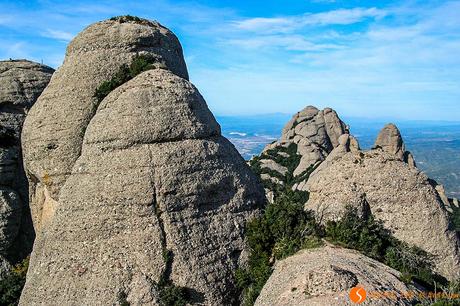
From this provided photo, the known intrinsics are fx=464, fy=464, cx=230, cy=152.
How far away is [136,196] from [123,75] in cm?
923

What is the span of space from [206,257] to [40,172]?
513 inches

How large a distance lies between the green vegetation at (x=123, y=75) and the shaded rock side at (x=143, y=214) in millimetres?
1816

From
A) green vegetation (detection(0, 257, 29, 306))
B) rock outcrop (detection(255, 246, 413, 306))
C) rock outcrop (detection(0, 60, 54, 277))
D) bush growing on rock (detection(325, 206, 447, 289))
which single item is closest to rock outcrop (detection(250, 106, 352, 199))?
rock outcrop (detection(0, 60, 54, 277))

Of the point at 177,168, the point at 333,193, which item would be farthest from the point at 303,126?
the point at 177,168

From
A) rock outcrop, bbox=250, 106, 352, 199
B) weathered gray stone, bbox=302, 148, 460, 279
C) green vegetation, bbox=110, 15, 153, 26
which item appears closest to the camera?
weathered gray stone, bbox=302, 148, 460, 279

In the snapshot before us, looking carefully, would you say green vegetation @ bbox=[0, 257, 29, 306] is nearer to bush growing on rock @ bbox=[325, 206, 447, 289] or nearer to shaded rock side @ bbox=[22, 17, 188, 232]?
shaded rock side @ bbox=[22, 17, 188, 232]

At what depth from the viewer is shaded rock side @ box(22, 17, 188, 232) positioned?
100ft

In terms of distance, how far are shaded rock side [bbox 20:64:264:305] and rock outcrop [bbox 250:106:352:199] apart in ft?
155

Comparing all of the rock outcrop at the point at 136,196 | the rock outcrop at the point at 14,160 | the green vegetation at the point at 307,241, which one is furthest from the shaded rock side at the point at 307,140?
the rock outcrop at the point at 136,196

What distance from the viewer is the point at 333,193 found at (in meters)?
30.8

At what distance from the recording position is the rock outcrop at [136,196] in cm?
2547

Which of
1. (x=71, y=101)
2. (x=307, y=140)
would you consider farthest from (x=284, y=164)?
(x=71, y=101)

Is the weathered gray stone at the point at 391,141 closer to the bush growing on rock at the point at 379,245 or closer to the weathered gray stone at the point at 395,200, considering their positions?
the weathered gray stone at the point at 395,200

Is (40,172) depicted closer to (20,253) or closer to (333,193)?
(20,253)
